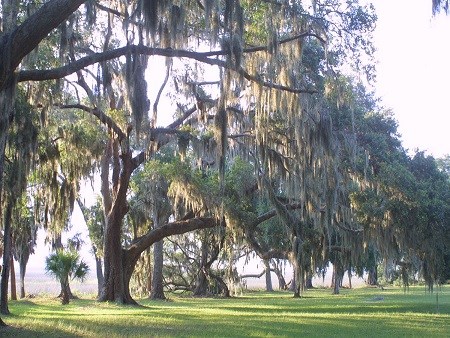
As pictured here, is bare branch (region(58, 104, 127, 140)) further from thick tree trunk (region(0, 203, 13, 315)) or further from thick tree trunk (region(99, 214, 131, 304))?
thick tree trunk (region(99, 214, 131, 304))

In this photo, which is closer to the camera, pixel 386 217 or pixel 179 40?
pixel 179 40

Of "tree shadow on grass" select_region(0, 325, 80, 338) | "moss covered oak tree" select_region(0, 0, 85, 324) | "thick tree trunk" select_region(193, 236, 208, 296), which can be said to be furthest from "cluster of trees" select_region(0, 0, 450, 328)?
"thick tree trunk" select_region(193, 236, 208, 296)

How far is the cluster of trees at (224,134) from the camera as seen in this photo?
35.8 ft

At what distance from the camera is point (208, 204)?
770 inches

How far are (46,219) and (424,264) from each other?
1129 centimetres

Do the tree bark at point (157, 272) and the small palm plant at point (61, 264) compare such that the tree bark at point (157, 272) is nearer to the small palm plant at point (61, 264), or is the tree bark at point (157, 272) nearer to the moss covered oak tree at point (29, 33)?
the small palm plant at point (61, 264)

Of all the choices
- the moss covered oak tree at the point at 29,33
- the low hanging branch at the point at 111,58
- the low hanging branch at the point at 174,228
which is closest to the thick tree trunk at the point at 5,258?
the low hanging branch at the point at 174,228

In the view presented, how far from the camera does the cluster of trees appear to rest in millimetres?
10906

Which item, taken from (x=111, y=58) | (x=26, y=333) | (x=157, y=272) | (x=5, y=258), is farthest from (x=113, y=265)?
(x=111, y=58)

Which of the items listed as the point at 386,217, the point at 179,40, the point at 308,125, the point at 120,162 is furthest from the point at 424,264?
the point at 179,40

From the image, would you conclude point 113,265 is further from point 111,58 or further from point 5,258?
point 111,58

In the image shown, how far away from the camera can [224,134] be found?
1476cm

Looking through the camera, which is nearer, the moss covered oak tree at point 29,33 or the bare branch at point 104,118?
the moss covered oak tree at point 29,33

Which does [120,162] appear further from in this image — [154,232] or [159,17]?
[159,17]
